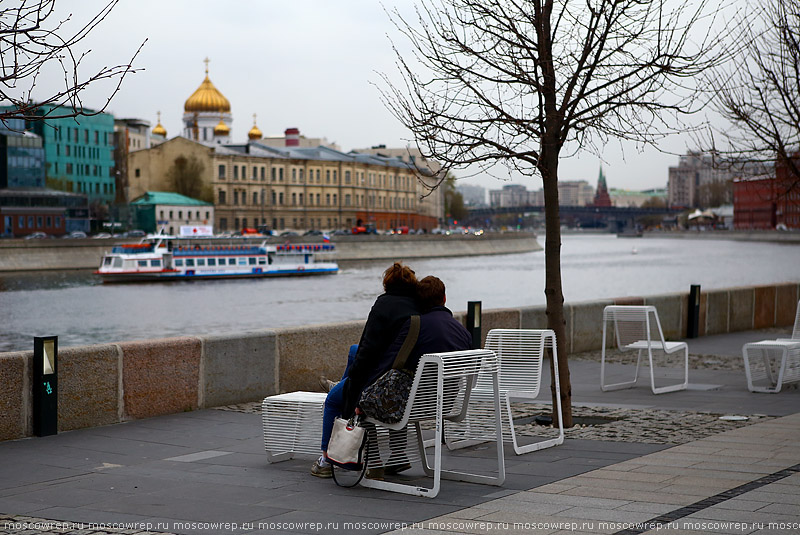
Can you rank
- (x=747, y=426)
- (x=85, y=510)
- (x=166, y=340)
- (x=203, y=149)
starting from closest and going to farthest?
(x=85, y=510)
(x=747, y=426)
(x=166, y=340)
(x=203, y=149)

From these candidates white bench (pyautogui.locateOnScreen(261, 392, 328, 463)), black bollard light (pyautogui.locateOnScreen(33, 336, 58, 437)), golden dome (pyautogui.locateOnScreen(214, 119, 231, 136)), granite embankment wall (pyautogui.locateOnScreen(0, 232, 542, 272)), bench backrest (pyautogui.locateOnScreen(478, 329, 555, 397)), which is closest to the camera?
white bench (pyautogui.locateOnScreen(261, 392, 328, 463))

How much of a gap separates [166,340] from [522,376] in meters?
3.45

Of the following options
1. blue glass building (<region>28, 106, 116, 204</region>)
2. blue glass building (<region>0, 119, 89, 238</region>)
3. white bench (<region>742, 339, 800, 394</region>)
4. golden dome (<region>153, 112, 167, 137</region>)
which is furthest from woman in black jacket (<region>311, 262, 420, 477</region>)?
golden dome (<region>153, 112, 167, 137</region>)

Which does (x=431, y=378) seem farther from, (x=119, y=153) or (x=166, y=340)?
(x=119, y=153)

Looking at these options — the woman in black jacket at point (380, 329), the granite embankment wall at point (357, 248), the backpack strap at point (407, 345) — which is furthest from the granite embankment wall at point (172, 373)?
the granite embankment wall at point (357, 248)

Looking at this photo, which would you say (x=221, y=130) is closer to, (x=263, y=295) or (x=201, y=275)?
(x=201, y=275)

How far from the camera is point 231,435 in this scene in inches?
326

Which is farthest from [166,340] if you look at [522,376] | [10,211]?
[10,211]

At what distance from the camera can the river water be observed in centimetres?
3716

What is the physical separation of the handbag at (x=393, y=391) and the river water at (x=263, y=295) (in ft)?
71.2

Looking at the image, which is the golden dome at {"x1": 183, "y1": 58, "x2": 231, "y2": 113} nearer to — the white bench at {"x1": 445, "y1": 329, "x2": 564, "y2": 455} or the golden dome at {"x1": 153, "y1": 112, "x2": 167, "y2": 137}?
the golden dome at {"x1": 153, "y1": 112, "x2": 167, "y2": 137}

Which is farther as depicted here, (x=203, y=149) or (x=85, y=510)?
(x=203, y=149)

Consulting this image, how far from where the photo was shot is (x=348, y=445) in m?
5.96

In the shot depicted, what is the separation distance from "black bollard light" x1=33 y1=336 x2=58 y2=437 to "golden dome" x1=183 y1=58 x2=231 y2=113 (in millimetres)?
126668
